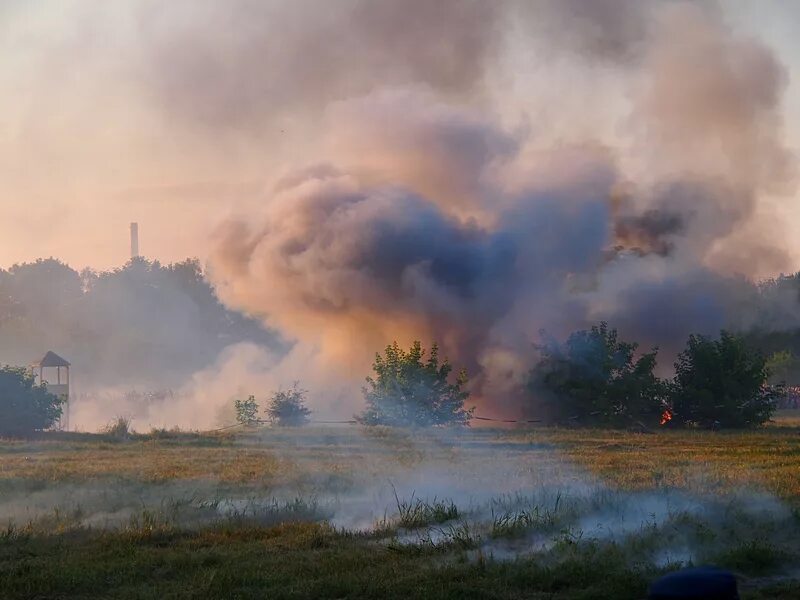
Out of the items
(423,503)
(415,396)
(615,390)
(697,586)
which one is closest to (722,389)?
(615,390)

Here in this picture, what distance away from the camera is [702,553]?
1107 cm

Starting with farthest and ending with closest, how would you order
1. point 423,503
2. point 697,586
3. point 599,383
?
point 599,383 → point 423,503 → point 697,586

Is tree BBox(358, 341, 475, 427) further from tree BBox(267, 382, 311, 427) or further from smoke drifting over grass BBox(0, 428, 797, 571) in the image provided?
smoke drifting over grass BBox(0, 428, 797, 571)

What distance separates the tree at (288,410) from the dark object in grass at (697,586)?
105 ft

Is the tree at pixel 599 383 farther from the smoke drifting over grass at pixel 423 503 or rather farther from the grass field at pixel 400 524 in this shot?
the grass field at pixel 400 524

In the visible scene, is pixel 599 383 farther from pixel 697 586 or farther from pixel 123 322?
pixel 123 322

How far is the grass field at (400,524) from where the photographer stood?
10109 millimetres

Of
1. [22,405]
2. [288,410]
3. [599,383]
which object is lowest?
[288,410]

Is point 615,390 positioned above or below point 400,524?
above

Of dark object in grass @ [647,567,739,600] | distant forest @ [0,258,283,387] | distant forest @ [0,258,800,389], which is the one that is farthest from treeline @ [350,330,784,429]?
distant forest @ [0,258,283,387]

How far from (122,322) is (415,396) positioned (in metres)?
63.3

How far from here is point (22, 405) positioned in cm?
3631

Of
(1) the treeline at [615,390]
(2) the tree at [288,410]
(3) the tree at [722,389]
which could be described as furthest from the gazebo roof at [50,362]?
(3) the tree at [722,389]

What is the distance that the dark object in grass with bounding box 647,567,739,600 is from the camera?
658cm
